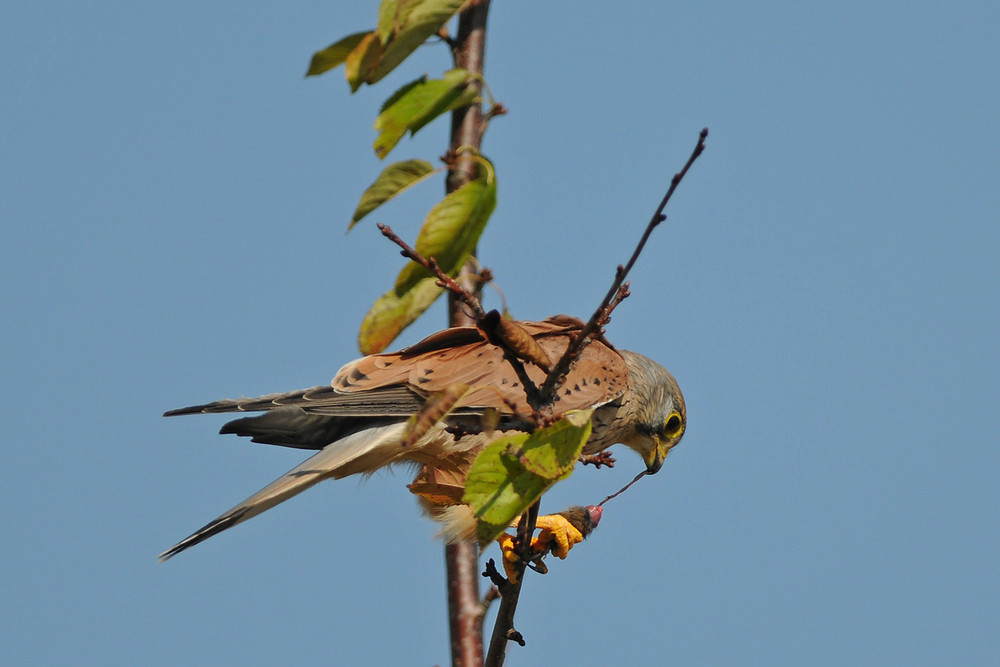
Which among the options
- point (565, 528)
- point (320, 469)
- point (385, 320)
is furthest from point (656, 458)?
point (385, 320)

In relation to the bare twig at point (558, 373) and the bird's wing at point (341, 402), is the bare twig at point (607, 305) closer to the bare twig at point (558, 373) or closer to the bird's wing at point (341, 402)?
the bare twig at point (558, 373)

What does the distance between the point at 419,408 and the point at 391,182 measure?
1207 millimetres

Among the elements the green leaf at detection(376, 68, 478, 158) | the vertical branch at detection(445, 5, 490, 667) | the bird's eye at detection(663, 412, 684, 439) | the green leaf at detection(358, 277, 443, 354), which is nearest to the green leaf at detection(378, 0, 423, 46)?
the green leaf at detection(376, 68, 478, 158)

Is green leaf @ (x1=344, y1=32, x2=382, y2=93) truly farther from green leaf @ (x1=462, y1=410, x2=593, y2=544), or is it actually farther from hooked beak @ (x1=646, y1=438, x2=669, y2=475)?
hooked beak @ (x1=646, y1=438, x2=669, y2=475)

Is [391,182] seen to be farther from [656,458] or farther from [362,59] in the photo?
[656,458]

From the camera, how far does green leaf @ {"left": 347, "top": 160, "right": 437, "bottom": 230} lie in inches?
106

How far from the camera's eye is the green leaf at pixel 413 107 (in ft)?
8.53

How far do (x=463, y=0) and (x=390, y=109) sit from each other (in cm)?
44

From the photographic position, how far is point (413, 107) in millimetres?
2602

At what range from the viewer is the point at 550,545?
12.6ft

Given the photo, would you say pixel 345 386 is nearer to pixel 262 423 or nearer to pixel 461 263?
pixel 262 423

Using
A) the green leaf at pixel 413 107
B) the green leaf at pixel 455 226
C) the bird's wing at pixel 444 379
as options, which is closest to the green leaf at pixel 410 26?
the green leaf at pixel 413 107

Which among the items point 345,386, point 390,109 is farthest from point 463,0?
point 345,386

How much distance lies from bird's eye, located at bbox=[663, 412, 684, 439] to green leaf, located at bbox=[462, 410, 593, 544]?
2755 millimetres
